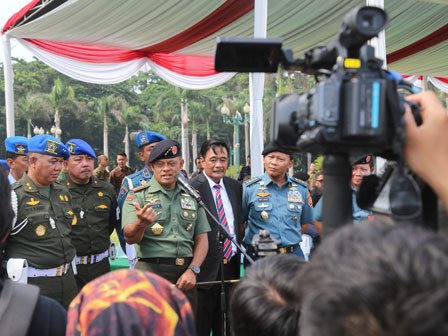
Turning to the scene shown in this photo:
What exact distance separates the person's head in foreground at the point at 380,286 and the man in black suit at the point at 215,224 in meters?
2.88

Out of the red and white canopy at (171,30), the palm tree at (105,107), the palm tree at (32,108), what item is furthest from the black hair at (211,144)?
the palm tree at (105,107)

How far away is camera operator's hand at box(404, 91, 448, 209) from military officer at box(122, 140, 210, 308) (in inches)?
86.5

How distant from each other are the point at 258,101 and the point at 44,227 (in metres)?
2.03

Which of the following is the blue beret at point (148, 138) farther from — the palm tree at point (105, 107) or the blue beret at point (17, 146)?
the palm tree at point (105, 107)

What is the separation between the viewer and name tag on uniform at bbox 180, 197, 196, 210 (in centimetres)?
322

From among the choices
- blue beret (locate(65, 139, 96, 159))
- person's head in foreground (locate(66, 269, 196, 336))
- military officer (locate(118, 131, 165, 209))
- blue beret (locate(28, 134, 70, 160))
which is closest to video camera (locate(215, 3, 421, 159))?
person's head in foreground (locate(66, 269, 196, 336))

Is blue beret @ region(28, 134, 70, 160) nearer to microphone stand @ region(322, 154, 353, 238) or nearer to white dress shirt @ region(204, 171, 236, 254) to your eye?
white dress shirt @ region(204, 171, 236, 254)

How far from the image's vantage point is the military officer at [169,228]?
306 cm

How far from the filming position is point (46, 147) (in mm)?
3279

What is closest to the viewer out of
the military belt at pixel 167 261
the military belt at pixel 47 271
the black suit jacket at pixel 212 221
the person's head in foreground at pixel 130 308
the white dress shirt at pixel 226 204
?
the person's head in foreground at pixel 130 308

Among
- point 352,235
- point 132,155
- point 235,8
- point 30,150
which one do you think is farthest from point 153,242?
point 132,155

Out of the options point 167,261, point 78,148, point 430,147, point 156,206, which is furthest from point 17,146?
point 430,147

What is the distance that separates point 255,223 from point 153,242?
88 centimetres

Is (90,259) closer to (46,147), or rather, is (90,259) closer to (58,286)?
(58,286)
